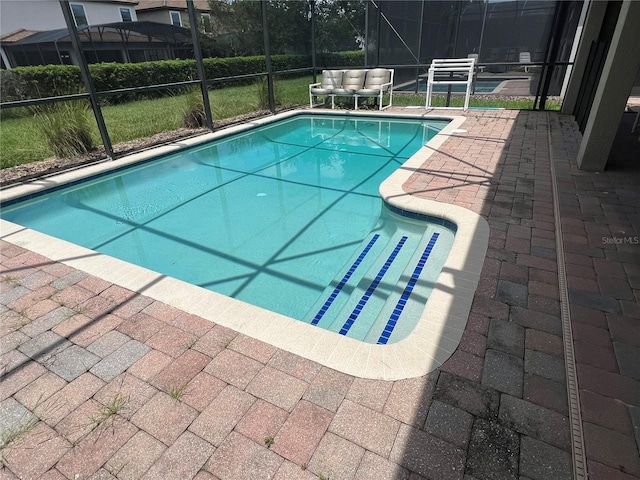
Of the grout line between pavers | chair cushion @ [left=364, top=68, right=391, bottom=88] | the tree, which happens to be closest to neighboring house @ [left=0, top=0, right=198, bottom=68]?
the tree

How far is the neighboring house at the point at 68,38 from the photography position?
18.9ft

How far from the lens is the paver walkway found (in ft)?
4.25

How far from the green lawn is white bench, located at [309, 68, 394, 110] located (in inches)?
24.0

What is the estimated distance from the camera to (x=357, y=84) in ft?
27.7

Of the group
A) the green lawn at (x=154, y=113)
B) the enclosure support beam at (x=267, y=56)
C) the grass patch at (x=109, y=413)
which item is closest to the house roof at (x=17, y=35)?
the green lawn at (x=154, y=113)

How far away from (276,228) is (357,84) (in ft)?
19.9

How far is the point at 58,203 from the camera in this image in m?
4.40

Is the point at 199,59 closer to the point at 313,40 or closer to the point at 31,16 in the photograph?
the point at 313,40

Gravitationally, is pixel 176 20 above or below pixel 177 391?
above

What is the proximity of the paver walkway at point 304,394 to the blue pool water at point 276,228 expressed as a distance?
65cm

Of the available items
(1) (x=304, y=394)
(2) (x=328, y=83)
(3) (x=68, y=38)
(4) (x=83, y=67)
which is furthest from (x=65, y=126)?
(2) (x=328, y=83)

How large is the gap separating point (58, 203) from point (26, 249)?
181 cm

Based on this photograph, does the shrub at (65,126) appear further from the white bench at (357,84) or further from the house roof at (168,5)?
the white bench at (357,84)

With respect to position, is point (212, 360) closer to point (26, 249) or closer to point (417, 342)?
point (417, 342)
